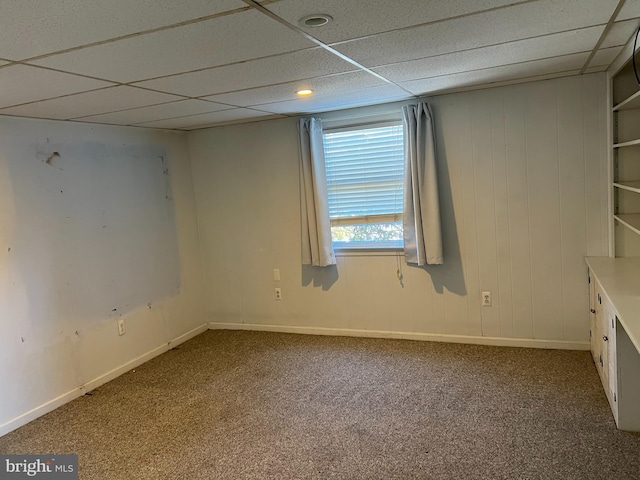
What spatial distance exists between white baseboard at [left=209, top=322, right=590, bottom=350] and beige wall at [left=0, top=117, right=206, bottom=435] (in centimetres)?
60

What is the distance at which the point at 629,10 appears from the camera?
1899 millimetres

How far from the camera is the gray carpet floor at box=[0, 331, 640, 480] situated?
2414mm

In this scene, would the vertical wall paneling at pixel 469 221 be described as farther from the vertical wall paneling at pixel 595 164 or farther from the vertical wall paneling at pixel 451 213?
the vertical wall paneling at pixel 595 164

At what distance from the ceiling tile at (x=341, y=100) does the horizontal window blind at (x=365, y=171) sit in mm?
295

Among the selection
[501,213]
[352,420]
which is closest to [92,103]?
[352,420]

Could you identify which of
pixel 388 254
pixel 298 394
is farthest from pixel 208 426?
pixel 388 254

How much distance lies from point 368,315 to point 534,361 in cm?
144

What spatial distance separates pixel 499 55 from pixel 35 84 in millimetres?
2380

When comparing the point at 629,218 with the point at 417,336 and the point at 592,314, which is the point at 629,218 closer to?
the point at 592,314

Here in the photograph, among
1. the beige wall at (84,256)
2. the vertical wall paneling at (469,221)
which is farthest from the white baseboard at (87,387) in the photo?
the vertical wall paneling at (469,221)

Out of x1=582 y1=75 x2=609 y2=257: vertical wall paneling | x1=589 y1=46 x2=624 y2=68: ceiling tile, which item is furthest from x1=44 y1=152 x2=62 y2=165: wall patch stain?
x1=582 y1=75 x2=609 y2=257: vertical wall paneling

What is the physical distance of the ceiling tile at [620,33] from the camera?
2107 millimetres

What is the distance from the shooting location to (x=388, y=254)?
4.16 meters

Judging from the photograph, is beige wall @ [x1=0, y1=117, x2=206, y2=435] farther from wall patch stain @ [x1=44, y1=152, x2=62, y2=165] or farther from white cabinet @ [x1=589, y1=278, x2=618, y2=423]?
white cabinet @ [x1=589, y1=278, x2=618, y2=423]
